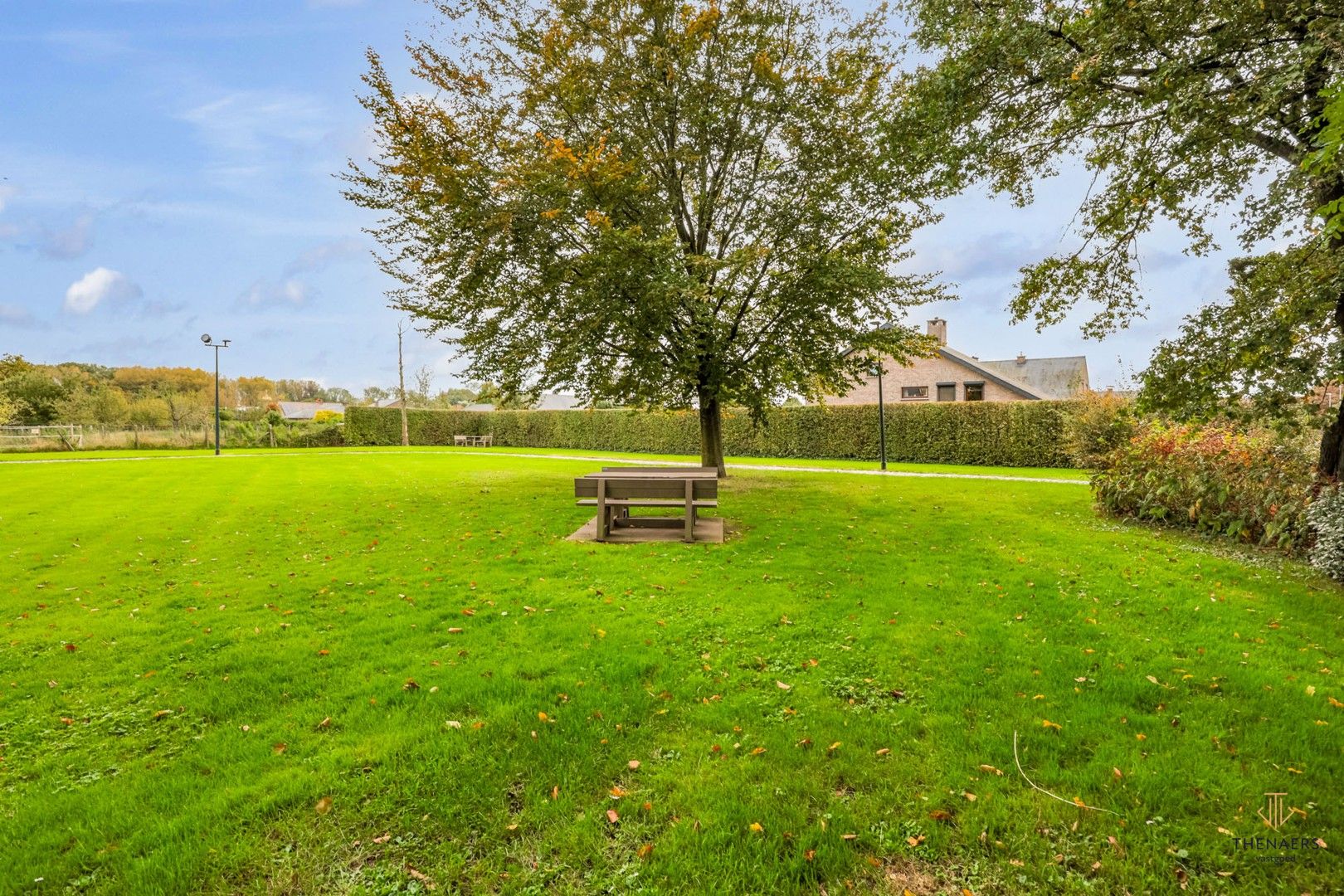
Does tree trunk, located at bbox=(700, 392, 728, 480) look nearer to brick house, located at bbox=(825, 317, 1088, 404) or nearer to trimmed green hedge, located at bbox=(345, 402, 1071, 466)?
trimmed green hedge, located at bbox=(345, 402, 1071, 466)

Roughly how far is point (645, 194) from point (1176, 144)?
863 cm

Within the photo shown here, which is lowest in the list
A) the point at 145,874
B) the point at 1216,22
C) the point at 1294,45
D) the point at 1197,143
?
the point at 145,874

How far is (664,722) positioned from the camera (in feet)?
10.8

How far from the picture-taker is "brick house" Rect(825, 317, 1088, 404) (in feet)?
98.6

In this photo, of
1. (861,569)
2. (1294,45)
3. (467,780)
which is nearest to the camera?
(467,780)

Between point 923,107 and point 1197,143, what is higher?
point 923,107

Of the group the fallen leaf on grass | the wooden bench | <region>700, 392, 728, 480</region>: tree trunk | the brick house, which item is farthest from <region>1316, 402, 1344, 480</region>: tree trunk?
the brick house

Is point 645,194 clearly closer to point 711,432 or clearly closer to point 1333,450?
point 711,432

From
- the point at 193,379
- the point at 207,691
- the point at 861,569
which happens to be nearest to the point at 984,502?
the point at 861,569

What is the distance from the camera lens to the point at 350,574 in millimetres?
6266

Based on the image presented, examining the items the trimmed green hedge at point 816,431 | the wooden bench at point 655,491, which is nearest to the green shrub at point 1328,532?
the wooden bench at point 655,491

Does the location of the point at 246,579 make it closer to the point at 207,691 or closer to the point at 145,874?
the point at 207,691

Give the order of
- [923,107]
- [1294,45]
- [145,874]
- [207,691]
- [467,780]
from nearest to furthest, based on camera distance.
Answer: [145,874] → [467,780] → [207,691] → [1294,45] → [923,107]

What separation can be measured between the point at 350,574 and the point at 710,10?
468 inches
